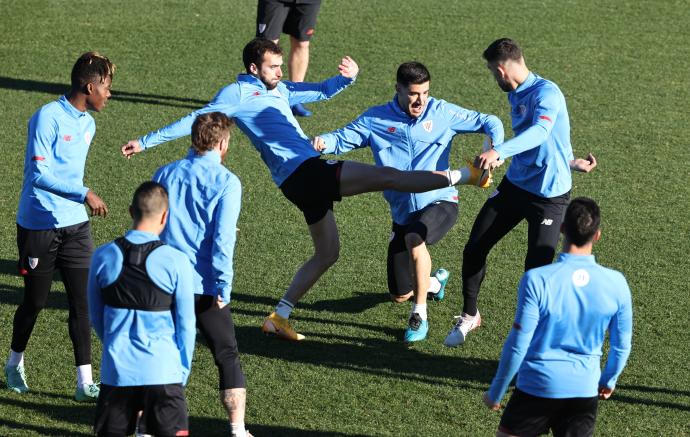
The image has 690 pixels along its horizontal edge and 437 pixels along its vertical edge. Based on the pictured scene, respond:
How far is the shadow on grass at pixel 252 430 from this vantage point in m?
6.51

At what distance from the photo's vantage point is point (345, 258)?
9367mm

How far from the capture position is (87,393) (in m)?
6.81

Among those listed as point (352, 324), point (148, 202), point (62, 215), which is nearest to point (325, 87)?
point (352, 324)

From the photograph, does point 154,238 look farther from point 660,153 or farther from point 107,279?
point 660,153

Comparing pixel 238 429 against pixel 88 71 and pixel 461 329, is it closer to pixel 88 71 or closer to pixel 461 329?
pixel 461 329

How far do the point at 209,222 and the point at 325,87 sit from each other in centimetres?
292

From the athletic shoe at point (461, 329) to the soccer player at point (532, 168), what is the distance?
21.5 inches

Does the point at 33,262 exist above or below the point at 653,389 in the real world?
above

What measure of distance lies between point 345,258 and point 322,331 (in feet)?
4.71

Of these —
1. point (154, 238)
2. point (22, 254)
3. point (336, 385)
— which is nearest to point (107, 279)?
point (154, 238)

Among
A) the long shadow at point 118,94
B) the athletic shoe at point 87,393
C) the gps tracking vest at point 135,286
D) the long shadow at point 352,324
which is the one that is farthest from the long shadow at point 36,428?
the long shadow at point 118,94

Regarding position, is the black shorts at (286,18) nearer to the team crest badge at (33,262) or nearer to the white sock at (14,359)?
the team crest badge at (33,262)

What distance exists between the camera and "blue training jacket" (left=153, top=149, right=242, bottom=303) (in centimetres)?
589

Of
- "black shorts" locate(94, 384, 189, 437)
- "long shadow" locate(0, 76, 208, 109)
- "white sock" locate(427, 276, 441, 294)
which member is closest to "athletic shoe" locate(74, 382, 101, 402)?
"black shorts" locate(94, 384, 189, 437)
